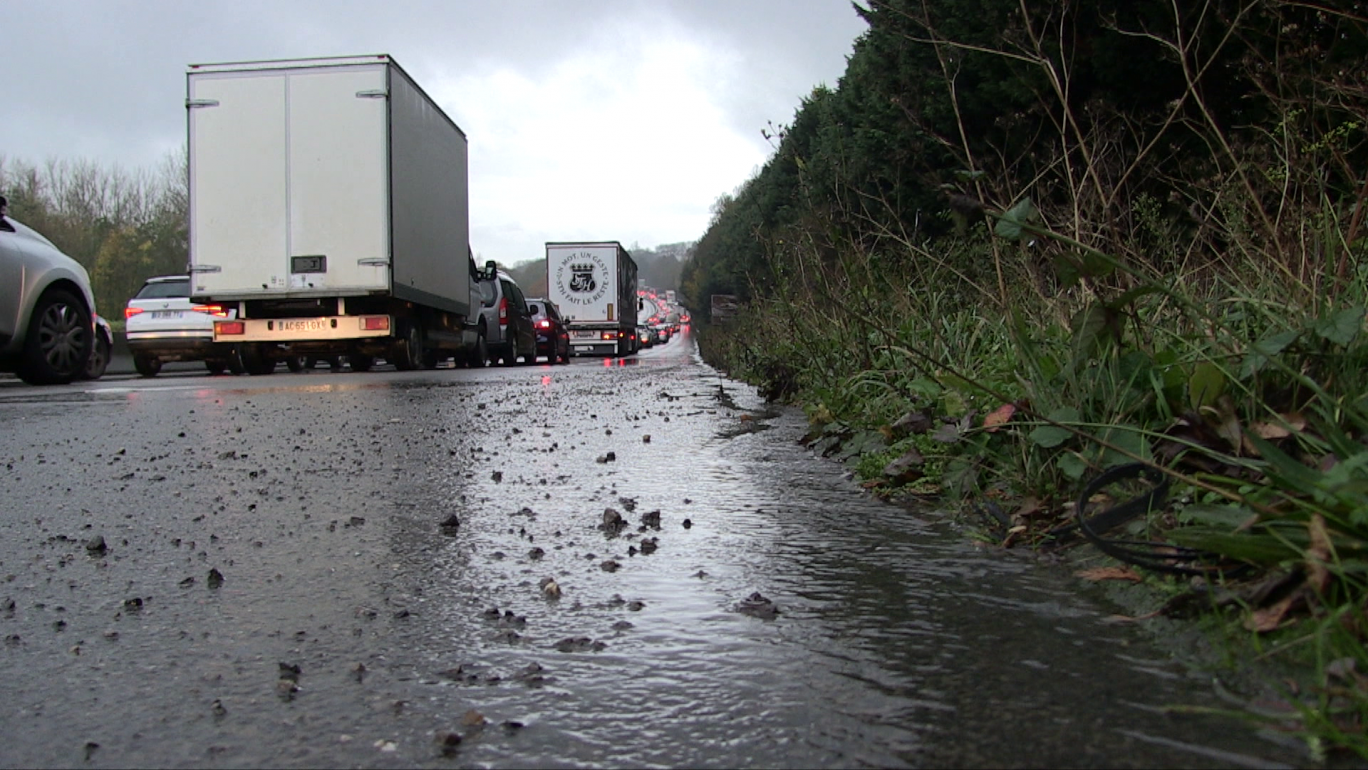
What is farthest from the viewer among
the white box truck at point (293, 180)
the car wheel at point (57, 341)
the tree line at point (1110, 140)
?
the white box truck at point (293, 180)

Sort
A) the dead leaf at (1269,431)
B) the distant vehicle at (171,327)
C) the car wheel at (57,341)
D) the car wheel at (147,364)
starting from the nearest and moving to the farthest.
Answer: the dead leaf at (1269,431)
the car wheel at (57,341)
the distant vehicle at (171,327)
the car wheel at (147,364)

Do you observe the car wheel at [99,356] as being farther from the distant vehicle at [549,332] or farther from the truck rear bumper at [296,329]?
the distant vehicle at [549,332]

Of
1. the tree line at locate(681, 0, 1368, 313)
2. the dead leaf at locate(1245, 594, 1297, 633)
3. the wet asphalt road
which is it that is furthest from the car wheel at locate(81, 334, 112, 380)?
the dead leaf at locate(1245, 594, 1297, 633)

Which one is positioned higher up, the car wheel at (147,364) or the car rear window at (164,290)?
the car rear window at (164,290)

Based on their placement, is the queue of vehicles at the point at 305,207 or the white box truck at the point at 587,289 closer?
the queue of vehicles at the point at 305,207

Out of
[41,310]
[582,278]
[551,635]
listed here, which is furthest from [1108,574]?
[582,278]

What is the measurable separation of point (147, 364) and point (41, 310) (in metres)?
10.0

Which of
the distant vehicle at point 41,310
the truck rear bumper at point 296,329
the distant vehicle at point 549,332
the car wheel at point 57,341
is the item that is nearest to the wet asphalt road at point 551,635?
the distant vehicle at point 41,310

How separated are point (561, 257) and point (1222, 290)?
36.2m

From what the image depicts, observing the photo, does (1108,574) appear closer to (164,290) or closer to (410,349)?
(410,349)

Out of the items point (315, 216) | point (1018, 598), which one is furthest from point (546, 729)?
point (315, 216)

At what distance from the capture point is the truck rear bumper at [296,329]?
Answer: 1708 centimetres

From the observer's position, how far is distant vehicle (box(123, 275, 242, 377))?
19.7 meters

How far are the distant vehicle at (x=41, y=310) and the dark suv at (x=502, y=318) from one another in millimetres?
12222
